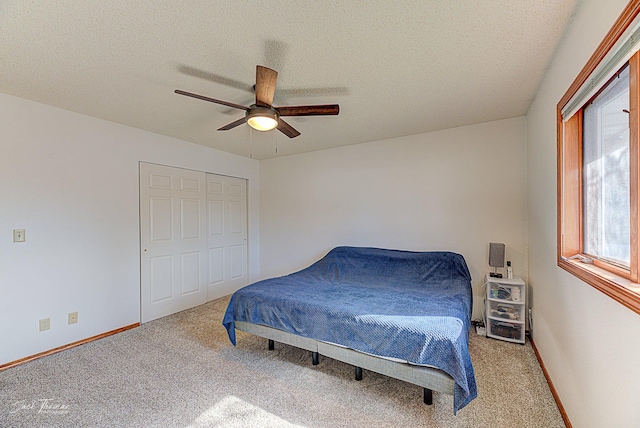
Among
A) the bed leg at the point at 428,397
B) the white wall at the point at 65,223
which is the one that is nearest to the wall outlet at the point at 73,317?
the white wall at the point at 65,223

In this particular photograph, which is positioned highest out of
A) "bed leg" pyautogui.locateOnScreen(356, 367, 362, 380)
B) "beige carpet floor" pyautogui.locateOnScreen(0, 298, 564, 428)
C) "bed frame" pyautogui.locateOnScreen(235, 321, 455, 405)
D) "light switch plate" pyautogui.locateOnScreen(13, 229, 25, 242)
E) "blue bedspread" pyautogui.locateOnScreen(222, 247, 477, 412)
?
"light switch plate" pyautogui.locateOnScreen(13, 229, 25, 242)

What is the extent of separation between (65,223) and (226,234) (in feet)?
6.52

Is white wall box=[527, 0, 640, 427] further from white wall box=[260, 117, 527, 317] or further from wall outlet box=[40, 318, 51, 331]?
wall outlet box=[40, 318, 51, 331]

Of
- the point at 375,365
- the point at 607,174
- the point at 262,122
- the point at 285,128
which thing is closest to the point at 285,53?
the point at 262,122

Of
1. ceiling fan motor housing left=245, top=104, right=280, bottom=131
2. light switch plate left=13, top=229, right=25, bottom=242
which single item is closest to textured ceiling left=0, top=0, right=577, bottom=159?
ceiling fan motor housing left=245, top=104, right=280, bottom=131

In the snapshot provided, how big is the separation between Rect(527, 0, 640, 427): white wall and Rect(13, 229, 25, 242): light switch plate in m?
4.03

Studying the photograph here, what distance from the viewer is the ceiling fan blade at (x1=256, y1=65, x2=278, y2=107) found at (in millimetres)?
1674

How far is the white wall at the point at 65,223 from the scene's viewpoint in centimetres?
234

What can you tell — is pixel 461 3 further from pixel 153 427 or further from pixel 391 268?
pixel 153 427

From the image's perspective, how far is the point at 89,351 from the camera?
2.53 m

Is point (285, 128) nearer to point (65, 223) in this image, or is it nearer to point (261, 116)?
point (261, 116)

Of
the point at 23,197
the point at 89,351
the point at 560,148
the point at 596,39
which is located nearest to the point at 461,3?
the point at 596,39

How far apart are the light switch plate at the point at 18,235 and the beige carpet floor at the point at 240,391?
108cm

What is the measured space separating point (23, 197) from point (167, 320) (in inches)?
74.4
